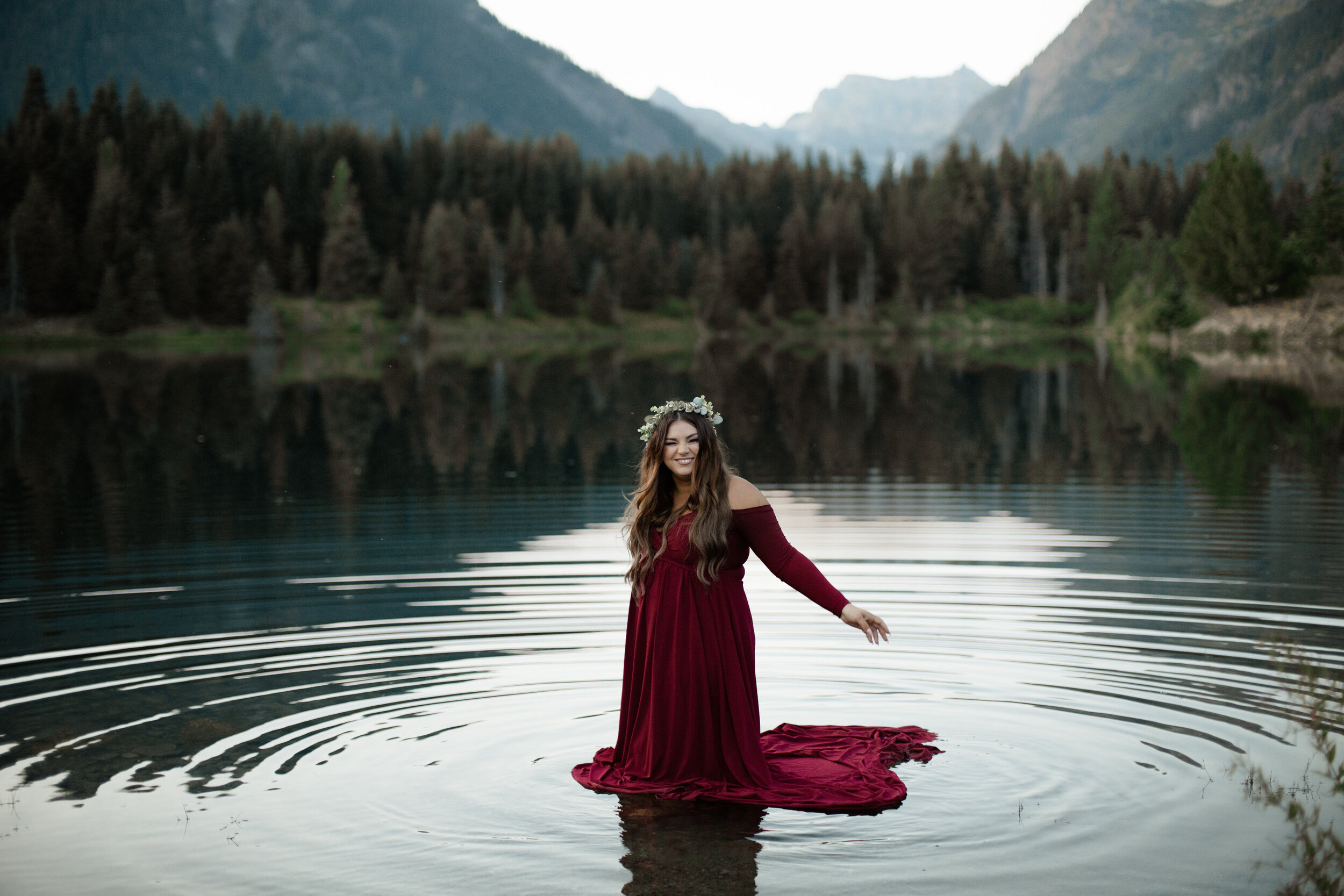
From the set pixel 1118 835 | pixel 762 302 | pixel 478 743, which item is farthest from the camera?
pixel 762 302

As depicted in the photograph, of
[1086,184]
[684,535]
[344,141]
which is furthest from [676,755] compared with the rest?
[1086,184]

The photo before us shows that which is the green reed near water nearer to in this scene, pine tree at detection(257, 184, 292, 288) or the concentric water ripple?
the concentric water ripple

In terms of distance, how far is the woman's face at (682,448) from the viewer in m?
7.08

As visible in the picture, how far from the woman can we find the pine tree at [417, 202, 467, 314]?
106 meters

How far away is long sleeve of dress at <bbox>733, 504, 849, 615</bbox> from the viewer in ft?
23.1

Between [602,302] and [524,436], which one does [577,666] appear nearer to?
[524,436]

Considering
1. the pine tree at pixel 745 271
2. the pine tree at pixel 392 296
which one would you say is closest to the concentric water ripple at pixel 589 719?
the pine tree at pixel 392 296

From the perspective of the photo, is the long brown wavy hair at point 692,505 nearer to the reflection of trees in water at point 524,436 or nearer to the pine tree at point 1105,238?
the reflection of trees in water at point 524,436

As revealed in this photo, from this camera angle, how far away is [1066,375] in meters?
50.5

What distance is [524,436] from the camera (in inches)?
1101

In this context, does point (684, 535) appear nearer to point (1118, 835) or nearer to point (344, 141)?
point (1118, 835)

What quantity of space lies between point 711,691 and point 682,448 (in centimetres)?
129


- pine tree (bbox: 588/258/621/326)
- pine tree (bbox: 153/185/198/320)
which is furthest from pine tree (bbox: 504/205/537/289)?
pine tree (bbox: 153/185/198/320)

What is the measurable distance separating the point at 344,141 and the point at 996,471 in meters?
114
